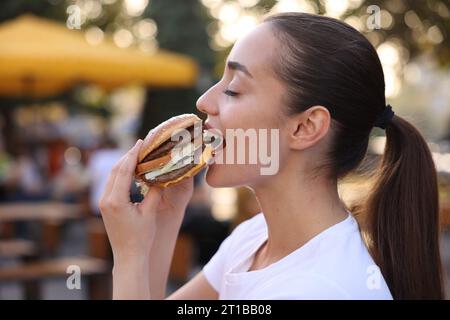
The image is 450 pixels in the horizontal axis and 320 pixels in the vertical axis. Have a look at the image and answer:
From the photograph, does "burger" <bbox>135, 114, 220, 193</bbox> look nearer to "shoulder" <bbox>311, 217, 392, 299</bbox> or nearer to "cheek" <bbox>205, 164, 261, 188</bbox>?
"cheek" <bbox>205, 164, 261, 188</bbox>

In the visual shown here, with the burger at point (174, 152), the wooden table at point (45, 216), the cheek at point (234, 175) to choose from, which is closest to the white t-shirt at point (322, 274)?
the cheek at point (234, 175)

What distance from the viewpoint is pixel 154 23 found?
1402 centimetres

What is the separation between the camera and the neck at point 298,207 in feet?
6.72

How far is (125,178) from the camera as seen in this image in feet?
6.64

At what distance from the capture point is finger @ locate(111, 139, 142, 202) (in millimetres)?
1985

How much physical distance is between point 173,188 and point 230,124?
1.22 ft

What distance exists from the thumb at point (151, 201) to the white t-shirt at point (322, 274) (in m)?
0.32

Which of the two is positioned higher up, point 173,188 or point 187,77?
point 187,77

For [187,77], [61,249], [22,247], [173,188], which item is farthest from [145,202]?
[61,249]

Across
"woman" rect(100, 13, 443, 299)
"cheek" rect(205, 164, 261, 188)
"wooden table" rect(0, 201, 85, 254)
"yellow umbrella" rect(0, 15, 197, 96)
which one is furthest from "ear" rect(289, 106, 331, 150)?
"wooden table" rect(0, 201, 85, 254)

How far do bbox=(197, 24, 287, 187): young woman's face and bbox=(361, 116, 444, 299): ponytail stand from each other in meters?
0.36

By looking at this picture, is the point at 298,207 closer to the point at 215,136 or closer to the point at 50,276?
the point at 215,136

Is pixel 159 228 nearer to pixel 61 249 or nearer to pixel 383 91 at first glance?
pixel 383 91

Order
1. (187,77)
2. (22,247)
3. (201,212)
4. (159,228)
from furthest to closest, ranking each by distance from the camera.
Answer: (187,77), (201,212), (22,247), (159,228)
